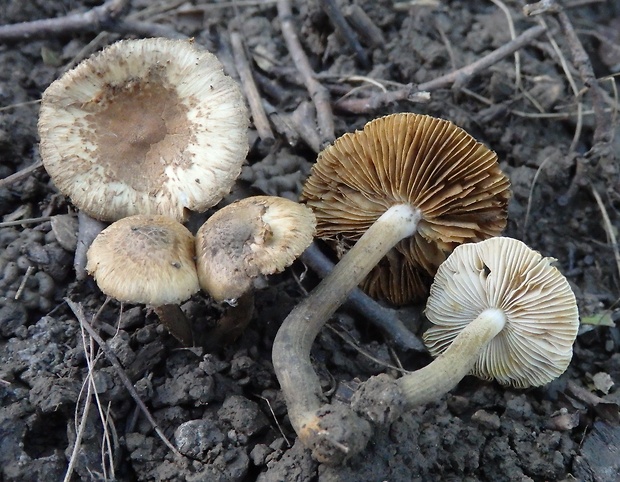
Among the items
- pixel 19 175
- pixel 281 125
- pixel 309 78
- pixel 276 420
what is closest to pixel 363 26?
pixel 309 78

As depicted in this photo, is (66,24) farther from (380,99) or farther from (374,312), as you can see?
(374,312)

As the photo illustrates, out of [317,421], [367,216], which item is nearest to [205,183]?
[367,216]

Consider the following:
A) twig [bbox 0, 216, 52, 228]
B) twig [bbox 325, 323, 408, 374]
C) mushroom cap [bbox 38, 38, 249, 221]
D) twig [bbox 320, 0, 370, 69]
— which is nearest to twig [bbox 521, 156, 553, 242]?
twig [bbox 325, 323, 408, 374]

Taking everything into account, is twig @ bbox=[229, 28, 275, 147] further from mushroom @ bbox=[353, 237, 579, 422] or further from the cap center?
mushroom @ bbox=[353, 237, 579, 422]

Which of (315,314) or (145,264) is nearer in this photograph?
(145,264)

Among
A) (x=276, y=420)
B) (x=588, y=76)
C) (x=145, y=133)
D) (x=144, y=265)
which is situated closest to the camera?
(x=144, y=265)

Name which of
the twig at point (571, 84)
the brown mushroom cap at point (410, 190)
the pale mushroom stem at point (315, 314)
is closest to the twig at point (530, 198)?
the twig at point (571, 84)

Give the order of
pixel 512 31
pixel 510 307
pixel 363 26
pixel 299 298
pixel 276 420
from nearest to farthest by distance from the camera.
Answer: pixel 276 420
pixel 510 307
pixel 299 298
pixel 363 26
pixel 512 31

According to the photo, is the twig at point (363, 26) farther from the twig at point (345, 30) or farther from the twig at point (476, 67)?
the twig at point (476, 67)
